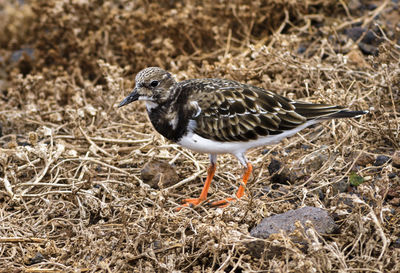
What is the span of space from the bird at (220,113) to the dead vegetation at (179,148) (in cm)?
42

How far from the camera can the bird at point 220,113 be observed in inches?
188

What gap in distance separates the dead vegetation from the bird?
417 millimetres

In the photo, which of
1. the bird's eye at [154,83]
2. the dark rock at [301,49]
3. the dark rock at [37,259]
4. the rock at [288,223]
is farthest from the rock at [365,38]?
the dark rock at [37,259]

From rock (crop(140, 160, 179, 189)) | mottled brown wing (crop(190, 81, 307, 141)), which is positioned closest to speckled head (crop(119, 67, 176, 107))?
mottled brown wing (crop(190, 81, 307, 141))

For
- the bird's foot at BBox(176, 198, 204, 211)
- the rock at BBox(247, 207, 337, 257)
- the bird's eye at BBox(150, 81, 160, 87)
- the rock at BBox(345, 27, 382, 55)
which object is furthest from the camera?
the rock at BBox(345, 27, 382, 55)

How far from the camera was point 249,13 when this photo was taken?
7613mm

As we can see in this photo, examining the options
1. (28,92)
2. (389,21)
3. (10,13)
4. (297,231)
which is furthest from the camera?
(10,13)

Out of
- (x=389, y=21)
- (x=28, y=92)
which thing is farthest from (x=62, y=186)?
(x=389, y=21)

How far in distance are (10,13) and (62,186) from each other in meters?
5.19

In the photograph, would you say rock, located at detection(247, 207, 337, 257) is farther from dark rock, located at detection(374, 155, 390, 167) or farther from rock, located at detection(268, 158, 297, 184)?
dark rock, located at detection(374, 155, 390, 167)

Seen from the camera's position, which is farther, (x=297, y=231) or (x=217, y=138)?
(x=217, y=138)

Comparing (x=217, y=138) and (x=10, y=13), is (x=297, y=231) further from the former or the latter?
(x=10, y=13)

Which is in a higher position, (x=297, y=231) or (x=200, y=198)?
(x=297, y=231)

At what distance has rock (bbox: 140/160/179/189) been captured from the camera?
5363 millimetres
